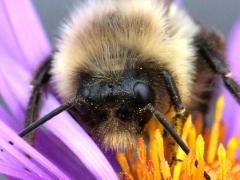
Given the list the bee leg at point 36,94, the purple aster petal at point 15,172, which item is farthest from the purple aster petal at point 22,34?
the purple aster petal at point 15,172

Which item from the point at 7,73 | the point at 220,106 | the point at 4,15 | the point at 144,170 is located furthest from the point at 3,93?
the point at 220,106

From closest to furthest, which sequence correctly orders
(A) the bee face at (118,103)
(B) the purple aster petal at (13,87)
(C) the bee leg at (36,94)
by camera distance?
(A) the bee face at (118,103), (C) the bee leg at (36,94), (B) the purple aster petal at (13,87)

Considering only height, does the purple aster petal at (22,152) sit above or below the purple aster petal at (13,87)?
above

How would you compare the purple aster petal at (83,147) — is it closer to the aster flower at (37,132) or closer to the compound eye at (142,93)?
the aster flower at (37,132)

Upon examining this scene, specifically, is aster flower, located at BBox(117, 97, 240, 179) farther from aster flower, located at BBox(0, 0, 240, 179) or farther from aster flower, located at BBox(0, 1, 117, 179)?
aster flower, located at BBox(0, 1, 117, 179)

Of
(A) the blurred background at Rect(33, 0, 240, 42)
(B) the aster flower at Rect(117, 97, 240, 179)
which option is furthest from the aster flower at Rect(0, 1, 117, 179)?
(A) the blurred background at Rect(33, 0, 240, 42)

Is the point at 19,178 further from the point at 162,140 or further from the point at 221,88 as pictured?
the point at 221,88
